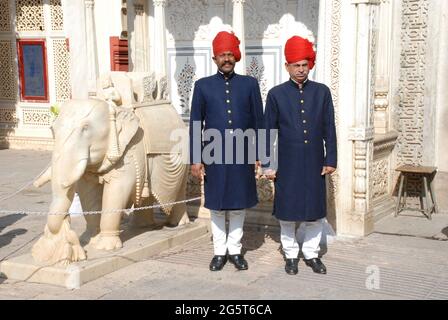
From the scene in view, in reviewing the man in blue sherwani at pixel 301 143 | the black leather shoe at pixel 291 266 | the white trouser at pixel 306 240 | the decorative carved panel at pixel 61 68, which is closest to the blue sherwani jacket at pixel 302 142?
the man in blue sherwani at pixel 301 143

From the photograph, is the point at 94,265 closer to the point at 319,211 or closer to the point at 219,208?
the point at 219,208

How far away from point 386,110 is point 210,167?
2.89 m

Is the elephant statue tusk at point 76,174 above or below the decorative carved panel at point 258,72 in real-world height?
below

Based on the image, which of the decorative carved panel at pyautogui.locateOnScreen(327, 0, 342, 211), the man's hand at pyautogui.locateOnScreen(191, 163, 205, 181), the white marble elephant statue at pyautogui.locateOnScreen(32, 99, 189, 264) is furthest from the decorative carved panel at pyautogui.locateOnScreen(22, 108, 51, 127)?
the man's hand at pyautogui.locateOnScreen(191, 163, 205, 181)

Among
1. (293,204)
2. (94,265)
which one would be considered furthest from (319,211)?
(94,265)

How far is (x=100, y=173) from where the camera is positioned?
5363 millimetres

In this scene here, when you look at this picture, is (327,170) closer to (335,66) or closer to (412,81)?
(335,66)

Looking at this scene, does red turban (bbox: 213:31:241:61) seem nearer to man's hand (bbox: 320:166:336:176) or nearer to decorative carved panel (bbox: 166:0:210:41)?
man's hand (bbox: 320:166:336:176)

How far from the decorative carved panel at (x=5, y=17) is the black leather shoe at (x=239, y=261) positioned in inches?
431

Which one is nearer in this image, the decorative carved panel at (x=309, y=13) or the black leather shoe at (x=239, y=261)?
the black leather shoe at (x=239, y=261)

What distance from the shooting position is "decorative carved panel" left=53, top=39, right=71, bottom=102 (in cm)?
1389

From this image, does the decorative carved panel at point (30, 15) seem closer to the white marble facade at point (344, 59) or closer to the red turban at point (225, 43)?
the white marble facade at point (344, 59)

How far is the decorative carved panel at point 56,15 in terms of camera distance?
13844 millimetres

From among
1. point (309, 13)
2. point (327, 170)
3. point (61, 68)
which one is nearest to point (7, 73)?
point (61, 68)
